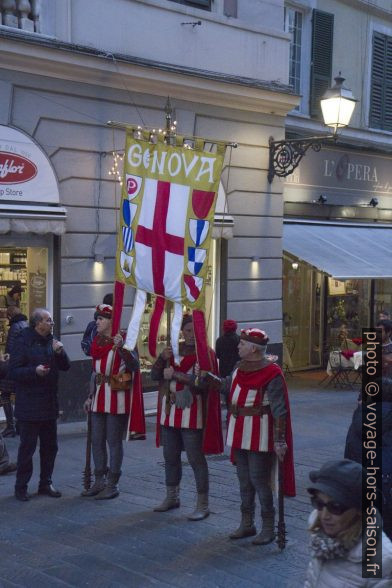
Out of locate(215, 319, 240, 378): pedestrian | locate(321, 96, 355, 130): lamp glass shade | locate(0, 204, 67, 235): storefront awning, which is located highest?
locate(321, 96, 355, 130): lamp glass shade

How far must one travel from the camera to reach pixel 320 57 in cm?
1731

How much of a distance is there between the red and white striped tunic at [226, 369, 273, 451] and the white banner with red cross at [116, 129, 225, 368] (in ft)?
2.13

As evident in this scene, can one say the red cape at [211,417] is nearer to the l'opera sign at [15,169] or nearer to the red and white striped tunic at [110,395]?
the red and white striped tunic at [110,395]

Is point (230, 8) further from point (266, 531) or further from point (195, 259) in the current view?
point (266, 531)

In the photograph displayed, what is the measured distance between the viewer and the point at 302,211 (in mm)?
16938

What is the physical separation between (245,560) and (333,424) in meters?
6.14

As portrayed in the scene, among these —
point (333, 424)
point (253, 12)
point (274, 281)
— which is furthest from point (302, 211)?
point (333, 424)

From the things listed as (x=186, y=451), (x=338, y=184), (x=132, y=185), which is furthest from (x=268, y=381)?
(x=338, y=184)

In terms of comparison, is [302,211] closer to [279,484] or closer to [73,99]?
[73,99]

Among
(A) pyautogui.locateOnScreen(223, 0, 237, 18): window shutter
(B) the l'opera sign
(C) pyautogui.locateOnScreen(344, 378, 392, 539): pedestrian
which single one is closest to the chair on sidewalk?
(A) pyautogui.locateOnScreen(223, 0, 237, 18): window shutter

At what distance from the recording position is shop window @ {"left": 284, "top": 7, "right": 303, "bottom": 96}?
55.9 ft

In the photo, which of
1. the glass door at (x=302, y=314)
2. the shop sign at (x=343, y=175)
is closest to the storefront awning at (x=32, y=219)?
the shop sign at (x=343, y=175)

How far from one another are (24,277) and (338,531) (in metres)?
8.83

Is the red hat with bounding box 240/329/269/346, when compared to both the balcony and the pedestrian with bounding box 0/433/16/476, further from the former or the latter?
the balcony
